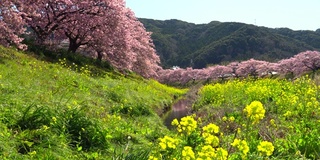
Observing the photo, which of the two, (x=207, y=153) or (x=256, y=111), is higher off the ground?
(x=256, y=111)

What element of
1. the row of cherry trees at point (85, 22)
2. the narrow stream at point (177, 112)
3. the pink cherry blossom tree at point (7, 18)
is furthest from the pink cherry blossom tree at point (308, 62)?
the pink cherry blossom tree at point (7, 18)

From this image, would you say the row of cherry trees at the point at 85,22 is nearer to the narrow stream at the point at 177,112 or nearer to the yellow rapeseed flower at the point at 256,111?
the narrow stream at the point at 177,112

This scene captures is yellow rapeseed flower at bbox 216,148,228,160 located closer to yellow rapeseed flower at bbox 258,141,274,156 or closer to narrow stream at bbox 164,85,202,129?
yellow rapeseed flower at bbox 258,141,274,156

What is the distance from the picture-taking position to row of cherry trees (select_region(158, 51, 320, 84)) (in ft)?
209

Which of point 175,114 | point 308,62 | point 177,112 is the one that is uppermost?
point 308,62

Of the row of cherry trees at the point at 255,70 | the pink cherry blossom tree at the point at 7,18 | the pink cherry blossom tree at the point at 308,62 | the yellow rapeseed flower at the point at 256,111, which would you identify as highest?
the pink cherry blossom tree at the point at 7,18

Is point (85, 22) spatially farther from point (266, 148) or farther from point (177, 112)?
point (266, 148)

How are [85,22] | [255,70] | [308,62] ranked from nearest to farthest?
[85,22]
[308,62]
[255,70]

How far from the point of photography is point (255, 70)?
89.3 metres

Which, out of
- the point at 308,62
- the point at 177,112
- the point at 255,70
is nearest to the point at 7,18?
the point at 177,112

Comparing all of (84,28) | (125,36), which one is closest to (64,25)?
(84,28)

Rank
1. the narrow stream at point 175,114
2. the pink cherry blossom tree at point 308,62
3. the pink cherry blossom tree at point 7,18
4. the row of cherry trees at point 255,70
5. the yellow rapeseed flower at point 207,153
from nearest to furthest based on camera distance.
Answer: the yellow rapeseed flower at point 207,153, the pink cherry blossom tree at point 7,18, the narrow stream at point 175,114, the pink cherry blossom tree at point 308,62, the row of cherry trees at point 255,70

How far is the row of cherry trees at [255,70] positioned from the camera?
63719 millimetres

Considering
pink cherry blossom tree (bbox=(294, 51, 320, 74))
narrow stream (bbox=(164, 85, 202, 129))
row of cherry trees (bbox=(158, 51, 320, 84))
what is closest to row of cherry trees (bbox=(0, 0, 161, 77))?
narrow stream (bbox=(164, 85, 202, 129))
